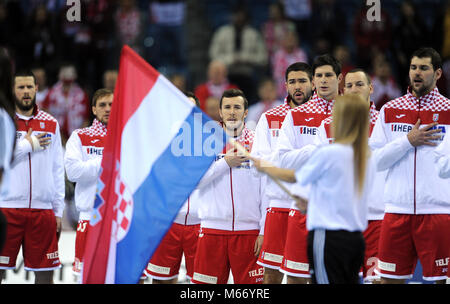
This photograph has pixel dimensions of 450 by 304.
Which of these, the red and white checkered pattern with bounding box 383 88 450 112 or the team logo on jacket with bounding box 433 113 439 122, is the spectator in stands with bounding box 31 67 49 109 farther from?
the team logo on jacket with bounding box 433 113 439 122

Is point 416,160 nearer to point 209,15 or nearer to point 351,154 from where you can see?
point 351,154

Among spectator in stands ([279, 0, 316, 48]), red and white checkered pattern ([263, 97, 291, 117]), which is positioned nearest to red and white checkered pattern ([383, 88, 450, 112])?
red and white checkered pattern ([263, 97, 291, 117])

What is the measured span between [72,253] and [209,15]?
7.48m

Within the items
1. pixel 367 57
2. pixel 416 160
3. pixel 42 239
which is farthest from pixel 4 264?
pixel 367 57

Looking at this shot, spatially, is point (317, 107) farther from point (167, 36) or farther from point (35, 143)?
point (167, 36)

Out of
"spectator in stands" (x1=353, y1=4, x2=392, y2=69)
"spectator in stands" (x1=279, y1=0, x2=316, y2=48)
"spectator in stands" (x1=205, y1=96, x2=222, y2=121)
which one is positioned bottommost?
"spectator in stands" (x1=205, y1=96, x2=222, y2=121)

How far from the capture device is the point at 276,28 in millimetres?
14711

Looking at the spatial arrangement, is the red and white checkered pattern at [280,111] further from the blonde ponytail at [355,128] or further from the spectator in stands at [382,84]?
the spectator in stands at [382,84]

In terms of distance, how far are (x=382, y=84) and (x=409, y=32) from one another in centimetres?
116

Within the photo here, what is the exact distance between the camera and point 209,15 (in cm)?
1658

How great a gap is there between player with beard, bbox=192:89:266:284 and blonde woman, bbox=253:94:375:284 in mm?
2122

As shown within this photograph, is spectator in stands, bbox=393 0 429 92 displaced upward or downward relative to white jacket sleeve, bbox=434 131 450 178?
upward

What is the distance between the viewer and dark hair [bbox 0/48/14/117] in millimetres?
5465

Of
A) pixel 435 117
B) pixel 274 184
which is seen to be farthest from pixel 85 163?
pixel 435 117
